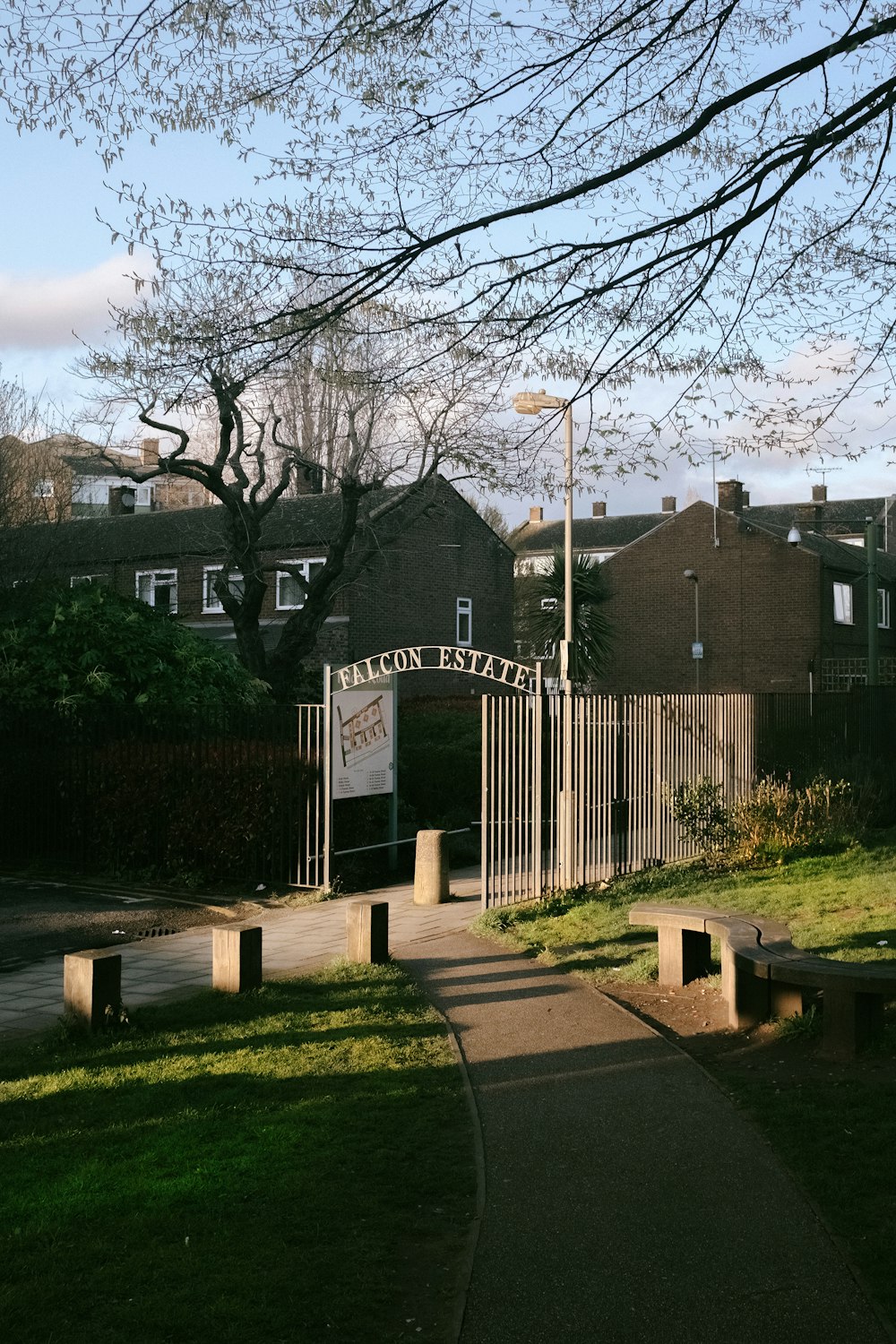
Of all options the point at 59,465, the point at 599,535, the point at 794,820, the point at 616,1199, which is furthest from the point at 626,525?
the point at 616,1199

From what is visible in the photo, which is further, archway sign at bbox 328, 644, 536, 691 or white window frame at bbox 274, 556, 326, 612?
white window frame at bbox 274, 556, 326, 612

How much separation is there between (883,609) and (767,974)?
4266cm

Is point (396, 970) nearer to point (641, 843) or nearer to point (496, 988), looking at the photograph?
point (496, 988)

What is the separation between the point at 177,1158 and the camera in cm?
519

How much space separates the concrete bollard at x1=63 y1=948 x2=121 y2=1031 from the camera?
7.23 m

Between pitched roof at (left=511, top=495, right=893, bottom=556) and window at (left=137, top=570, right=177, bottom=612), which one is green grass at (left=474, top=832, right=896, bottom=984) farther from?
pitched roof at (left=511, top=495, right=893, bottom=556)

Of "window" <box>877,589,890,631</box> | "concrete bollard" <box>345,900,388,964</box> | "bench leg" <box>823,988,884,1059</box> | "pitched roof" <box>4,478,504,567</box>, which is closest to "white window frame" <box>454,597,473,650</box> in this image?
"pitched roof" <box>4,478,504,567</box>

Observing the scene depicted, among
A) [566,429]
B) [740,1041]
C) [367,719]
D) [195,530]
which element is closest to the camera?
[740,1041]

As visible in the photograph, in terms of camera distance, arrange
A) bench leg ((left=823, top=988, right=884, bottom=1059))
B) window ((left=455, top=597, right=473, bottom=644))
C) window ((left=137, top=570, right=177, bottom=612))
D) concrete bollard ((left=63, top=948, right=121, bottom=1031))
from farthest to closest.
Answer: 1. window ((left=455, top=597, right=473, bottom=644))
2. window ((left=137, top=570, right=177, bottom=612))
3. concrete bollard ((left=63, top=948, right=121, bottom=1031))
4. bench leg ((left=823, top=988, right=884, bottom=1059))

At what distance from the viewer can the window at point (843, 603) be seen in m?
44.3

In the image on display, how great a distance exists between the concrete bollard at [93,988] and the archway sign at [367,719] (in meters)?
5.66

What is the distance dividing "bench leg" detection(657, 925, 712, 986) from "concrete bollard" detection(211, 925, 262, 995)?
8.52 ft

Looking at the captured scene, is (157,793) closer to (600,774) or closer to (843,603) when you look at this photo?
(600,774)

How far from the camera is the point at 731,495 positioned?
156 feet
